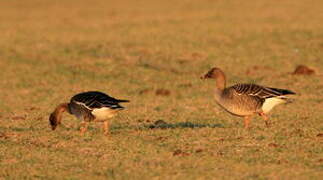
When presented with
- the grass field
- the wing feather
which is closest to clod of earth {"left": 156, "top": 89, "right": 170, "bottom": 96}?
the grass field

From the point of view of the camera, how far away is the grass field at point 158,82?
12.1 m

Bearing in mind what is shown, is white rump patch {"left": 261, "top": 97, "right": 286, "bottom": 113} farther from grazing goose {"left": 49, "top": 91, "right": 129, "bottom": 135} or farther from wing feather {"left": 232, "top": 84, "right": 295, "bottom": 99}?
grazing goose {"left": 49, "top": 91, "right": 129, "bottom": 135}

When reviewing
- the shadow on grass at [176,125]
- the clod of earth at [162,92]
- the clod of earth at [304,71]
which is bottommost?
the shadow on grass at [176,125]

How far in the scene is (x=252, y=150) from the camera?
42.0 ft

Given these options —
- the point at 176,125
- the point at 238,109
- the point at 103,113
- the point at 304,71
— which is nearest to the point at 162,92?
the point at 304,71

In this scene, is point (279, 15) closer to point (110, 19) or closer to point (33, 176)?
point (110, 19)

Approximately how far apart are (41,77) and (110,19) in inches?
650

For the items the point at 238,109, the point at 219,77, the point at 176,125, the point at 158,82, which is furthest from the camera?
the point at 158,82

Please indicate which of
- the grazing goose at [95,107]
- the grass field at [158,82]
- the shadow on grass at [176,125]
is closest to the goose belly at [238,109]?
the grass field at [158,82]

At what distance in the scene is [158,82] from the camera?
24.0 meters

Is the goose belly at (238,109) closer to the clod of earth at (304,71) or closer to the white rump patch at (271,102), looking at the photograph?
the white rump patch at (271,102)

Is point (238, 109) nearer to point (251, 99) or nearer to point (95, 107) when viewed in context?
point (251, 99)

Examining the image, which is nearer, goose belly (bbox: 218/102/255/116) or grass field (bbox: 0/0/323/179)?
grass field (bbox: 0/0/323/179)

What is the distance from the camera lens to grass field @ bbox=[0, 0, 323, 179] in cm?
1212
